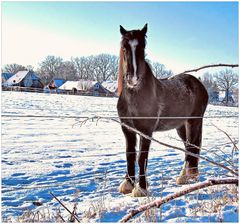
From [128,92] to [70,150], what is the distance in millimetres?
3059

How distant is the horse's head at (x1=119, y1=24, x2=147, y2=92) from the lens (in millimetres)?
2733

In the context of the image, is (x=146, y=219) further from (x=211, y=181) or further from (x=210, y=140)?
(x=210, y=140)

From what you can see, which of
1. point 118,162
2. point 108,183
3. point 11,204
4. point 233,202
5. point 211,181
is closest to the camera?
point 211,181

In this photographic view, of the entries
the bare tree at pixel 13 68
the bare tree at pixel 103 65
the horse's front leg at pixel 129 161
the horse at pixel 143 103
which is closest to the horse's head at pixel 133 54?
the horse at pixel 143 103

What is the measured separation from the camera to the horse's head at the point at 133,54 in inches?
108

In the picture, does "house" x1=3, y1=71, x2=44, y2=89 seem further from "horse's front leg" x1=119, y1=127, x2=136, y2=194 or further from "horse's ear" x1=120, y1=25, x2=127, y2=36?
"horse's ear" x1=120, y1=25, x2=127, y2=36

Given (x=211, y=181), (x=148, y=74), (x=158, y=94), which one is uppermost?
(x=148, y=74)

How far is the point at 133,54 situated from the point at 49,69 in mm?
55230

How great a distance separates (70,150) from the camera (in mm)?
5719

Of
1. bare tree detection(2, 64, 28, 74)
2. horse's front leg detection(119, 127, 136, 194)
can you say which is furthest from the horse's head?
bare tree detection(2, 64, 28, 74)

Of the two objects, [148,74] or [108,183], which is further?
[108,183]

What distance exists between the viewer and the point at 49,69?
55.2 m

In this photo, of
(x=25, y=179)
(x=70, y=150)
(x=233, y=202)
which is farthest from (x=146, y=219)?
(x=70, y=150)

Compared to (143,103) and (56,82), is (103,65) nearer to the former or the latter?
(56,82)
